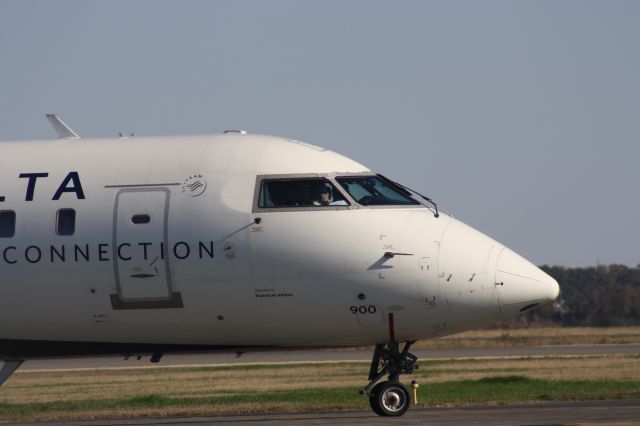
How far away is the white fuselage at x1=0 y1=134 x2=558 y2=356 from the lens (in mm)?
19359

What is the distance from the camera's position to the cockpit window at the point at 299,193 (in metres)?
19.9

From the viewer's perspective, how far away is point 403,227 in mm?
19547

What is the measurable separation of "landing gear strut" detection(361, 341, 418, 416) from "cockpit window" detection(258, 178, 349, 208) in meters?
2.52

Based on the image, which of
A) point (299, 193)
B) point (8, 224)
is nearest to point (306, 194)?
point (299, 193)

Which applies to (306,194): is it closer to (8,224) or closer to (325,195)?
(325,195)

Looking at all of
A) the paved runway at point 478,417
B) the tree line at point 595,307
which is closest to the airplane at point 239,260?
the paved runway at point 478,417

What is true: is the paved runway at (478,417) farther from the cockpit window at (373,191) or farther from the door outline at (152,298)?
the door outline at (152,298)

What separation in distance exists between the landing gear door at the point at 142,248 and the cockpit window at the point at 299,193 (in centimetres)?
159

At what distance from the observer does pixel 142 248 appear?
64.7 ft

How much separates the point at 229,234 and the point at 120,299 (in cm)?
206

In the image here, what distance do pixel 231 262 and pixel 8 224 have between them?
12.4ft

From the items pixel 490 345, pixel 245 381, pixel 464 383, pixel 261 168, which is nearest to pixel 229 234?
pixel 261 168

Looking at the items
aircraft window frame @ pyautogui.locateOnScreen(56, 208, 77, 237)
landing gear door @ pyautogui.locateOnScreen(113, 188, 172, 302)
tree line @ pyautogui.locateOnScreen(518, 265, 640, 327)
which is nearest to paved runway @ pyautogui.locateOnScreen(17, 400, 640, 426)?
landing gear door @ pyautogui.locateOnScreen(113, 188, 172, 302)

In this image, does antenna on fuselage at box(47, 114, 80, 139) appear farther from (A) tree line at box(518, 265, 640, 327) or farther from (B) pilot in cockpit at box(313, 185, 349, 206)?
(A) tree line at box(518, 265, 640, 327)
